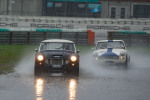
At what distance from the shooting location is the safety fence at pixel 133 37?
142ft

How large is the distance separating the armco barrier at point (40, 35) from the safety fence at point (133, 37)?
2391 millimetres

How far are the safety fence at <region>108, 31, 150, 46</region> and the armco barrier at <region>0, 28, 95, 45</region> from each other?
2.39m

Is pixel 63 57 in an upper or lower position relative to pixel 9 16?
lower

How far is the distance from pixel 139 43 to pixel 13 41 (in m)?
11.4

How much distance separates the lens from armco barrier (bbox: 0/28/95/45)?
Answer: 4197 centimetres

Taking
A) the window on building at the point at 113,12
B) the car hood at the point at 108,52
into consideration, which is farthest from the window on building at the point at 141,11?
the car hood at the point at 108,52

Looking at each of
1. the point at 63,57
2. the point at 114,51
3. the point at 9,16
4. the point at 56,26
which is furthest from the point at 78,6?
the point at 63,57

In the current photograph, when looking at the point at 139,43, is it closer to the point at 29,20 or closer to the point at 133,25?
the point at 133,25

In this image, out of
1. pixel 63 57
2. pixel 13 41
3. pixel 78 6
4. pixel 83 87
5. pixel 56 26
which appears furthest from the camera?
pixel 78 6

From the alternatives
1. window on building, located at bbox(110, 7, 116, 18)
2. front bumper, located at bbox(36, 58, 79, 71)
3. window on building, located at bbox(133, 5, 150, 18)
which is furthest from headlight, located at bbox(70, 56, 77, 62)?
window on building, located at bbox(133, 5, 150, 18)

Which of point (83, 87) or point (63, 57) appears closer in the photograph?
point (83, 87)

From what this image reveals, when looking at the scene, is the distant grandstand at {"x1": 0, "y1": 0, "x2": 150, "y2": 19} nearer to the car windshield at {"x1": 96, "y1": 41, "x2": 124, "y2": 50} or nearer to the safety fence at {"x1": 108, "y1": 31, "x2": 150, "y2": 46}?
the safety fence at {"x1": 108, "y1": 31, "x2": 150, "y2": 46}

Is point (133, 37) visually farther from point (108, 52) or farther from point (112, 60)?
point (112, 60)

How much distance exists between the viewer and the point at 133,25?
45.8 metres
